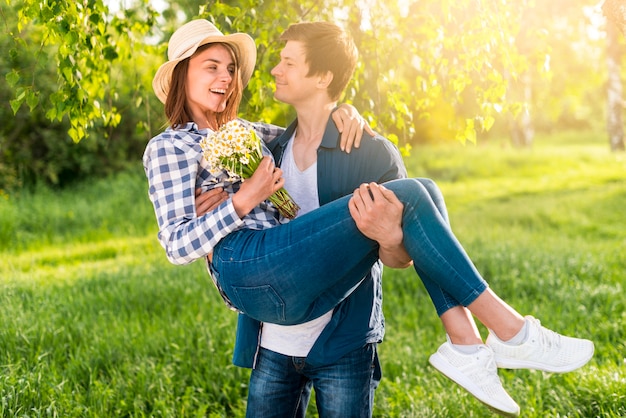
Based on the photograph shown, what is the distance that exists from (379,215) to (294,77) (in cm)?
92

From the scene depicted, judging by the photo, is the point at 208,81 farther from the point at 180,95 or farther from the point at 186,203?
the point at 186,203

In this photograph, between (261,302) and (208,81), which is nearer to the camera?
(261,302)

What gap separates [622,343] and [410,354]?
1.56 metres

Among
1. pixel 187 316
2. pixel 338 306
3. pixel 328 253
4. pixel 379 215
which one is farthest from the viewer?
pixel 187 316

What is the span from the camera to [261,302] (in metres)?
2.37

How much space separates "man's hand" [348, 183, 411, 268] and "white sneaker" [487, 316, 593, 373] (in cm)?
54

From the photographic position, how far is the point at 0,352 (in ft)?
14.2

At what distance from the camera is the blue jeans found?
261 centimetres

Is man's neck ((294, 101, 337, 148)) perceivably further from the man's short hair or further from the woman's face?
the woman's face

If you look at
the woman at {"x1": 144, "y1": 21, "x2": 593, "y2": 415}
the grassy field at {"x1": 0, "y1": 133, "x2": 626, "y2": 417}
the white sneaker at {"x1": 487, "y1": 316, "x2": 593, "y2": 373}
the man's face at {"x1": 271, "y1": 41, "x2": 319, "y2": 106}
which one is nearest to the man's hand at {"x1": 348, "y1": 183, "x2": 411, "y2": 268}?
the woman at {"x1": 144, "y1": 21, "x2": 593, "y2": 415}

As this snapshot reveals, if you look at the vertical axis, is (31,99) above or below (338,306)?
above

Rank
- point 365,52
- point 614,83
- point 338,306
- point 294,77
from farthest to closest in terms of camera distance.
A: point 614,83
point 365,52
point 294,77
point 338,306

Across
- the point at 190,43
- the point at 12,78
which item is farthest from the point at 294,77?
the point at 12,78

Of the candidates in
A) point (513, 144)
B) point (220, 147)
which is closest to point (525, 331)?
point (220, 147)
